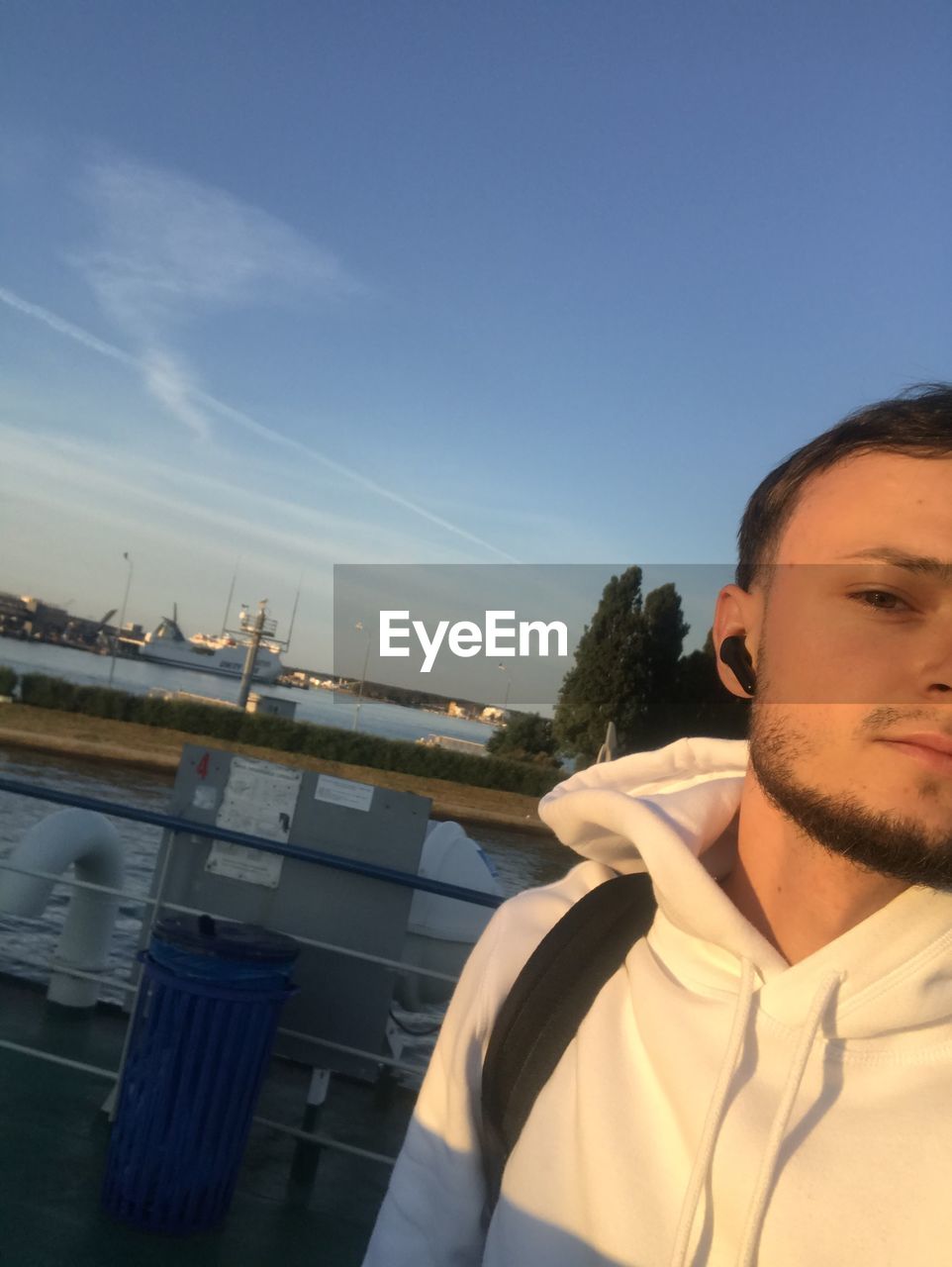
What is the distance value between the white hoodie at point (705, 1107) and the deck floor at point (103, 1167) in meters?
2.28

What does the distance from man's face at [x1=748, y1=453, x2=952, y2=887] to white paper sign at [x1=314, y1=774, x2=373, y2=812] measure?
319cm

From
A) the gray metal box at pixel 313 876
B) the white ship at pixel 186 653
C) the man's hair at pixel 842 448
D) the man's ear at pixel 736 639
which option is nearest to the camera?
the man's hair at pixel 842 448

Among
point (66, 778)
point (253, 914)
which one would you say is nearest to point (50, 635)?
point (66, 778)

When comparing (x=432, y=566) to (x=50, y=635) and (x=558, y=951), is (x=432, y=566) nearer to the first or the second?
(x=558, y=951)

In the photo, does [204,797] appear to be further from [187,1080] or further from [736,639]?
[736,639]

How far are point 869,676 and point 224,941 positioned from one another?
2.55 m

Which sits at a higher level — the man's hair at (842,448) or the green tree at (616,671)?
the green tree at (616,671)

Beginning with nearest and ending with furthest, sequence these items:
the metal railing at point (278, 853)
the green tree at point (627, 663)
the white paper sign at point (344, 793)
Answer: the metal railing at point (278, 853) → the white paper sign at point (344, 793) → the green tree at point (627, 663)

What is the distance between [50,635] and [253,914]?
3584 inches

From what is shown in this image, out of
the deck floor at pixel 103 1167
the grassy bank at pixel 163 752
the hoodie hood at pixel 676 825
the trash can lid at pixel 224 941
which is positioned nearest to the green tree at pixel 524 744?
the grassy bank at pixel 163 752

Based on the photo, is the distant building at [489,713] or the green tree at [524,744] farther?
the green tree at [524,744]

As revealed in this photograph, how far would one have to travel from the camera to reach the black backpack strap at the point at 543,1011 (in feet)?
3.94

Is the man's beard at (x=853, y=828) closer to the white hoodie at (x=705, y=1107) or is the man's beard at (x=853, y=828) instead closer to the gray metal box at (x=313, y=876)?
the white hoodie at (x=705, y=1107)

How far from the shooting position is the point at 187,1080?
303 centimetres
